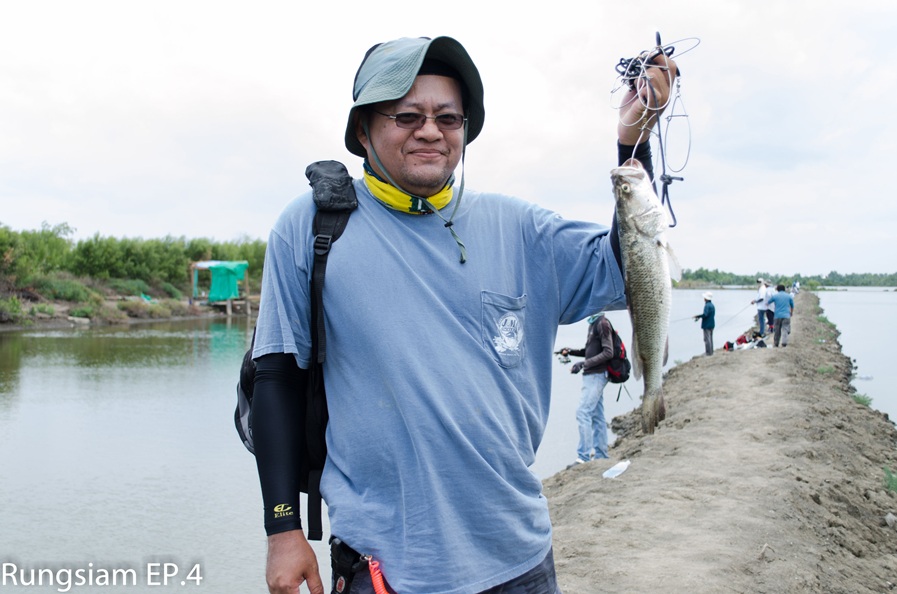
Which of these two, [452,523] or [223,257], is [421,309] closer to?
[452,523]

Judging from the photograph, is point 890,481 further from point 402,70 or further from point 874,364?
point 874,364

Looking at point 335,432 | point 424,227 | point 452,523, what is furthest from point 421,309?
point 452,523

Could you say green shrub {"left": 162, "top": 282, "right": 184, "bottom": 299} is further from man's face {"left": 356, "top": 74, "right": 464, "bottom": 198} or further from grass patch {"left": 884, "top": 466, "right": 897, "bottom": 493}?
man's face {"left": 356, "top": 74, "right": 464, "bottom": 198}

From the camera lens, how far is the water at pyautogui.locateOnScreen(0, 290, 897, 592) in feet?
24.6

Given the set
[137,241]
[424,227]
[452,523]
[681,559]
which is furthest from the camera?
[137,241]

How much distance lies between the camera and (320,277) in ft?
6.97

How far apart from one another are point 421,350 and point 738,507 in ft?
18.0

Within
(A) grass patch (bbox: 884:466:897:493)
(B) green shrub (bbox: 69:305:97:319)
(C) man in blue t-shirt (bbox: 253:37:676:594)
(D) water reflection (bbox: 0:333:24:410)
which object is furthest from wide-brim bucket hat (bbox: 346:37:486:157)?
(B) green shrub (bbox: 69:305:97:319)

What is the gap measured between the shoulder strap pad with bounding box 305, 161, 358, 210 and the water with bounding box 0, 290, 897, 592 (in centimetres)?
554

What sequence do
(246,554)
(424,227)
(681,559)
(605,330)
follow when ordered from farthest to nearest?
(605,330) < (246,554) < (681,559) < (424,227)

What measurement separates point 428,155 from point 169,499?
8.16 meters

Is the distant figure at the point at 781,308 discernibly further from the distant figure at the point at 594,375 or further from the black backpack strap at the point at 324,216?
the black backpack strap at the point at 324,216

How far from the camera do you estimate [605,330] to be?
8859 mm

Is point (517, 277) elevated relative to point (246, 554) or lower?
elevated
